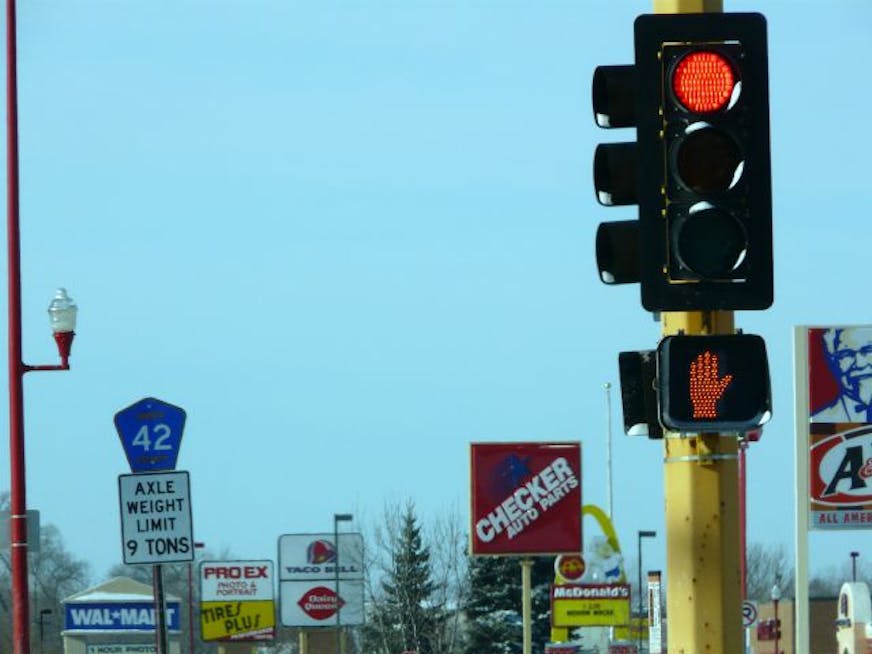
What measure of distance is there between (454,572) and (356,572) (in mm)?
47778

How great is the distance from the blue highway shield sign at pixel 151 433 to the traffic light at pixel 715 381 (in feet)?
28.2

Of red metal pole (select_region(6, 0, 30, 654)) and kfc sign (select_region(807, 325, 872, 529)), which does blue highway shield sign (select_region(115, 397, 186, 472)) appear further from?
Answer: kfc sign (select_region(807, 325, 872, 529))

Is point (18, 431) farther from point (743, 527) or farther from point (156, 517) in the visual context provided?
point (743, 527)

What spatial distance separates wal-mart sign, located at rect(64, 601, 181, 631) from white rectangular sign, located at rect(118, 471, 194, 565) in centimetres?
3234

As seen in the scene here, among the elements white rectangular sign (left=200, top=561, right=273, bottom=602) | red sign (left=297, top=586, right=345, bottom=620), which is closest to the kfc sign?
red sign (left=297, top=586, right=345, bottom=620)

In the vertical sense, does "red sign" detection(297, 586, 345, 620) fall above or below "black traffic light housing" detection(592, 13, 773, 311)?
below

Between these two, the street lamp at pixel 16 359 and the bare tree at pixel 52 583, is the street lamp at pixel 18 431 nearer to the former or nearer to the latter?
the street lamp at pixel 16 359

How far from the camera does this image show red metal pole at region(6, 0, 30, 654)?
19.9m

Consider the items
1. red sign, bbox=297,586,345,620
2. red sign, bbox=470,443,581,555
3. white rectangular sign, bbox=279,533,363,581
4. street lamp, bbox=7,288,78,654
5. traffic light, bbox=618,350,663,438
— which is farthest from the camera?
white rectangular sign, bbox=279,533,363,581

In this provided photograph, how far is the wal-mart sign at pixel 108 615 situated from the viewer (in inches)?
1937

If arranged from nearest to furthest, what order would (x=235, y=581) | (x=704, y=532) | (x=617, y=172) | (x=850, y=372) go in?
(x=617, y=172), (x=704, y=532), (x=850, y=372), (x=235, y=581)

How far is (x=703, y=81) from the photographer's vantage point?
867 centimetres

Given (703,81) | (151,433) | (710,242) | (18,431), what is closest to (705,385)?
(710,242)

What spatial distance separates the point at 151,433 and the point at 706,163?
911 centimetres
